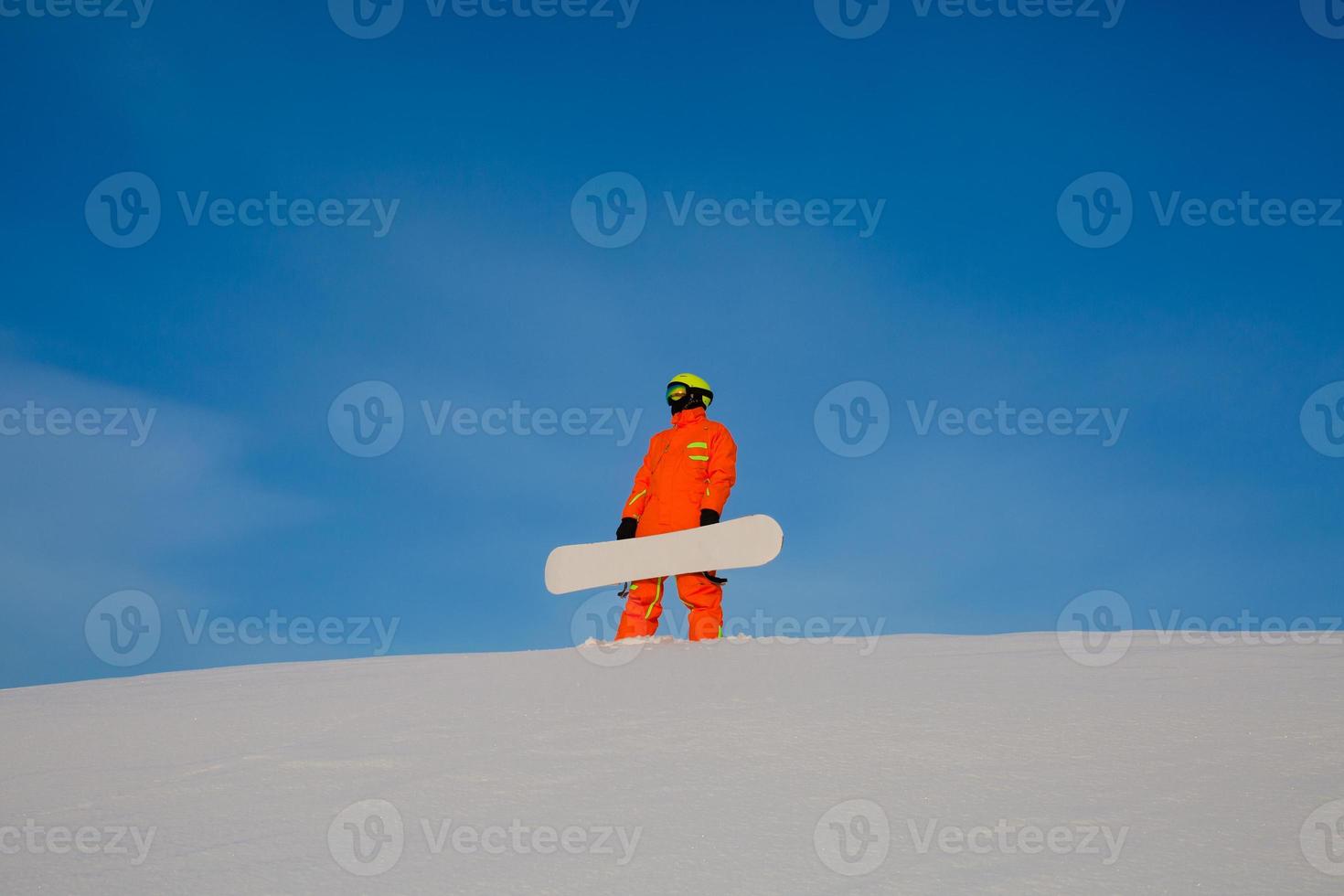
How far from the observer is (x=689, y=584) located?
6.55m

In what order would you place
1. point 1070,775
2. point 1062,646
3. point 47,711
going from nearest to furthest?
point 1070,775 < point 47,711 < point 1062,646

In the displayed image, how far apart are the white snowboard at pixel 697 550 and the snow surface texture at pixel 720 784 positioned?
1906 mm

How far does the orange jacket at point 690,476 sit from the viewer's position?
6.88 meters

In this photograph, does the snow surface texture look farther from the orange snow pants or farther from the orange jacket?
the orange jacket

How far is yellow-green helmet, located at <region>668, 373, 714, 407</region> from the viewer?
7148mm

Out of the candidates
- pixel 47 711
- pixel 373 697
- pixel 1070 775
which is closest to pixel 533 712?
pixel 373 697

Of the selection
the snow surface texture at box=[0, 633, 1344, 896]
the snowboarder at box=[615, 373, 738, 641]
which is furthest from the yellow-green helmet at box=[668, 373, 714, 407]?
the snow surface texture at box=[0, 633, 1344, 896]

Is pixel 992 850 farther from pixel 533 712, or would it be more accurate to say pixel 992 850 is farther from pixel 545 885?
pixel 533 712

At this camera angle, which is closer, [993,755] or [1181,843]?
[1181,843]

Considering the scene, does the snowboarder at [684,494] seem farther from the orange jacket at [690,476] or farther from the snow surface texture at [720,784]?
A: the snow surface texture at [720,784]

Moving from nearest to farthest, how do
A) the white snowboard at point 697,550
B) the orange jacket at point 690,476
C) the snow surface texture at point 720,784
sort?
the snow surface texture at point 720,784 < the white snowboard at point 697,550 < the orange jacket at point 690,476

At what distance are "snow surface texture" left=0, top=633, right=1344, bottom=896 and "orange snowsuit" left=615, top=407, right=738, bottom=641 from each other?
1941mm

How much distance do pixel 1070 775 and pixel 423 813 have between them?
71.7 inches

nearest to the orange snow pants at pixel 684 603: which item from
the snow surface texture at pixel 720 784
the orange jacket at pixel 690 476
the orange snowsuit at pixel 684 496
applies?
the orange snowsuit at pixel 684 496
